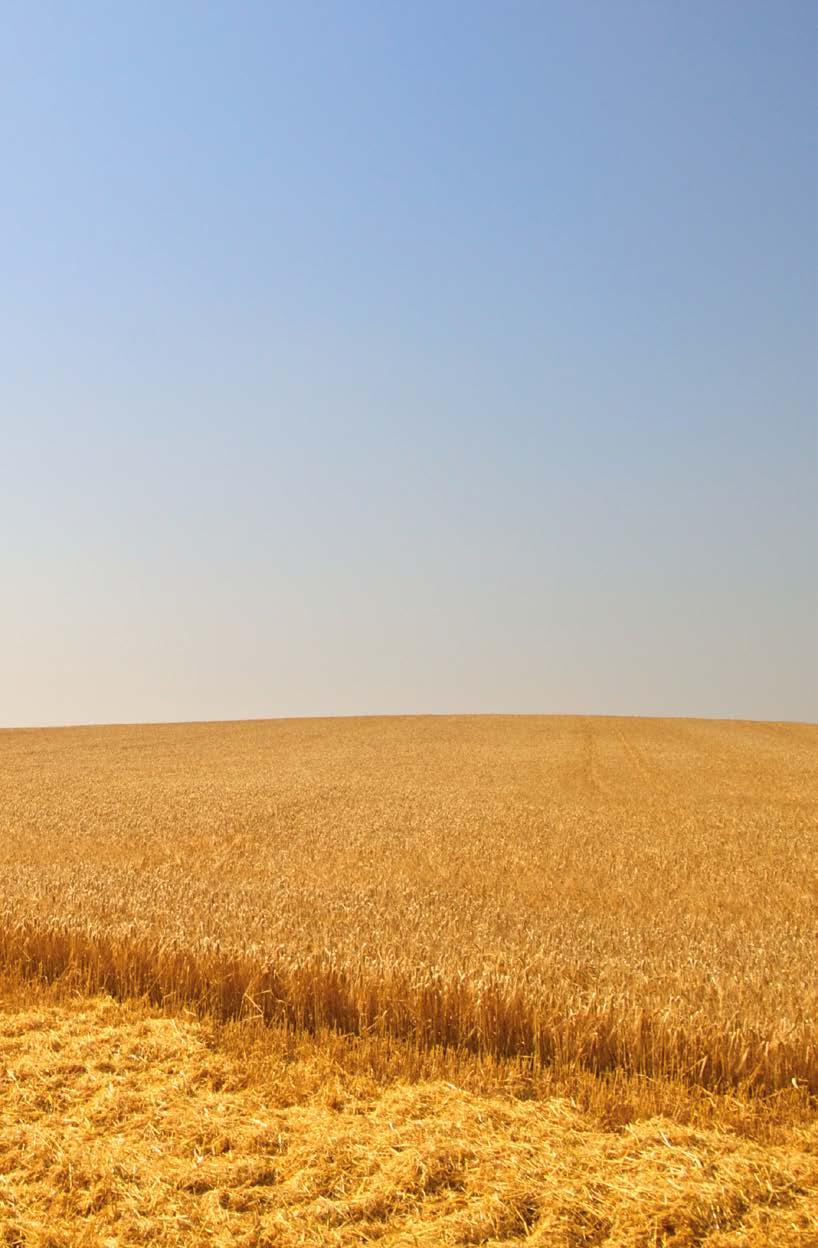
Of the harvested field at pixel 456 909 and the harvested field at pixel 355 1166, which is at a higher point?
the harvested field at pixel 456 909

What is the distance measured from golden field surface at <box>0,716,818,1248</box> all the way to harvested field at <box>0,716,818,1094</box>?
3cm

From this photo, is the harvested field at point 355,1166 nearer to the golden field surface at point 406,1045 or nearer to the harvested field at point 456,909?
the golden field surface at point 406,1045

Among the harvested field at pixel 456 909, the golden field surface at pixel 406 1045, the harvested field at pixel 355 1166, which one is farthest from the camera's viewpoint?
the harvested field at pixel 456 909

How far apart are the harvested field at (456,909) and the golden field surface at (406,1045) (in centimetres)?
3

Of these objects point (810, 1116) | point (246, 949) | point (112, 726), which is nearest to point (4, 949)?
point (246, 949)

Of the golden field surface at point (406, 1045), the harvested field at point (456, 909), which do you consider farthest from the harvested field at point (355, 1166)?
the harvested field at point (456, 909)

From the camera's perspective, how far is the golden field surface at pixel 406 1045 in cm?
432

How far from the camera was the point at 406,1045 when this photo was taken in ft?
19.1

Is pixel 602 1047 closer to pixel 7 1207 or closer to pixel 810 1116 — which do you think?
pixel 810 1116

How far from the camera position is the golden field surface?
14.2ft

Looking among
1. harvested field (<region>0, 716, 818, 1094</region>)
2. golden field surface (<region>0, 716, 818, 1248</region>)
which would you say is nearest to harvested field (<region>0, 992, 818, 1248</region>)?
golden field surface (<region>0, 716, 818, 1248</region>)

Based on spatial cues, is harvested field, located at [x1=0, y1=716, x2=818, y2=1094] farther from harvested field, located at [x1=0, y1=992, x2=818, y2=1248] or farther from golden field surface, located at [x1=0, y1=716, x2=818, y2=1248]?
harvested field, located at [x1=0, y1=992, x2=818, y2=1248]

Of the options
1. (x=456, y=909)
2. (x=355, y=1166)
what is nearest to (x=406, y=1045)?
(x=355, y=1166)

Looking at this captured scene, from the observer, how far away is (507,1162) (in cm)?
456
